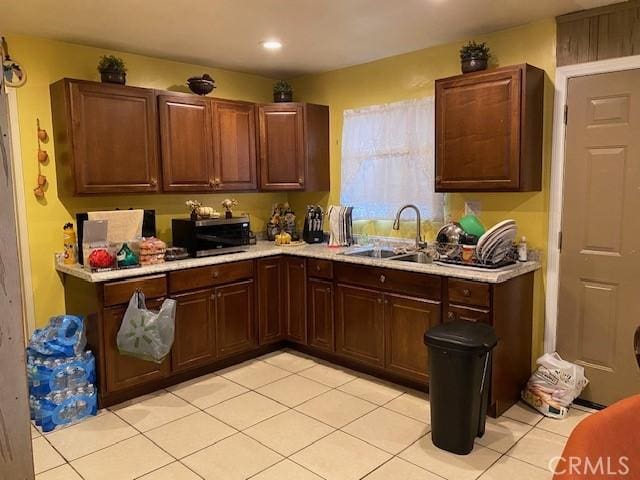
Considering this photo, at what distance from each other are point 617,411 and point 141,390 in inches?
121

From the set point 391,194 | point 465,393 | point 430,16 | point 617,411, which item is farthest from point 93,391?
point 430,16

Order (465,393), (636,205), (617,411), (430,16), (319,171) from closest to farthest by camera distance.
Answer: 1. (617,411)
2. (465,393)
3. (636,205)
4. (430,16)
5. (319,171)

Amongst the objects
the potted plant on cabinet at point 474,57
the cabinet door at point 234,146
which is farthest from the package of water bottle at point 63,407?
the potted plant on cabinet at point 474,57

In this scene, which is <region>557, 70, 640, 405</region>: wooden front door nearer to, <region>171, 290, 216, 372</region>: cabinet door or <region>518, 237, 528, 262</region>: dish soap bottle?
<region>518, 237, 528, 262</region>: dish soap bottle

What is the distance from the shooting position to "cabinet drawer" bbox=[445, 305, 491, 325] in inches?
115

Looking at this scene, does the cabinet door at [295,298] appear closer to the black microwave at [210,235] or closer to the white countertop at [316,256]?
the white countertop at [316,256]

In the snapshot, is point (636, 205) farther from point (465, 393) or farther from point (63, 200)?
point (63, 200)

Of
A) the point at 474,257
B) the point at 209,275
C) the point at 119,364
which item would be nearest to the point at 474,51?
the point at 474,257

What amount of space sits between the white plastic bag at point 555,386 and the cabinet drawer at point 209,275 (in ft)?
7.23

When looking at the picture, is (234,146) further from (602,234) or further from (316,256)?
(602,234)

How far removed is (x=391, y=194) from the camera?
4066 millimetres

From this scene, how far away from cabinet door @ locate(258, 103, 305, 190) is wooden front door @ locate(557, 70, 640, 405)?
2.17 metres

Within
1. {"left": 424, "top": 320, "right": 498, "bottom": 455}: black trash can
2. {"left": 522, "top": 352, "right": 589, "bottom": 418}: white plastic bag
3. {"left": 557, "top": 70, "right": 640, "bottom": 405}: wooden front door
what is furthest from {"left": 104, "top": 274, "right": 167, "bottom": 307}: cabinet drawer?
{"left": 557, "top": 70, "right": 640, "bottom": 405}: wooden front door

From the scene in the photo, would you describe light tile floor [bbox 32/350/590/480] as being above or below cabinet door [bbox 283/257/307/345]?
below
